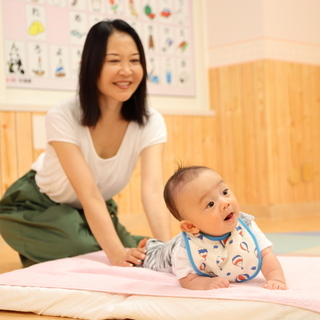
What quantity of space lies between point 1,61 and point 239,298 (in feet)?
7.64

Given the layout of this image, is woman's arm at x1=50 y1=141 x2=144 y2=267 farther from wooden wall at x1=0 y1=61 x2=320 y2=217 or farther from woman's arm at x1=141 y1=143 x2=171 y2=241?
wooden wall at x1=0 y1=61 x2=320 y2=217

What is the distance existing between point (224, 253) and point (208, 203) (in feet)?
0.55

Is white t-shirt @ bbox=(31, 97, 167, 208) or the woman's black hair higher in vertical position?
the woman's black hair

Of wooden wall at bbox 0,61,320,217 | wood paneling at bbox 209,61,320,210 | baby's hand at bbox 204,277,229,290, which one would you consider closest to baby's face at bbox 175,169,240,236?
baby's hand at bbox 204,277,229,290

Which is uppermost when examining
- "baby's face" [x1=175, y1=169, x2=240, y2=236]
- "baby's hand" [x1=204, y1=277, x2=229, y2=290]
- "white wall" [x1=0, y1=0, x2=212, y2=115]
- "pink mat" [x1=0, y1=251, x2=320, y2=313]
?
"white wall" [x1=0, y1=0, x2=212, y2=115]

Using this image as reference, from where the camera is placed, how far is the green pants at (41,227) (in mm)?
2211

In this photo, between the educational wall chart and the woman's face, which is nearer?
the woman's face

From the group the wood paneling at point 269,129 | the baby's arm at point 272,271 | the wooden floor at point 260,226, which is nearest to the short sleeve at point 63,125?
the wooden floor at point 260,226

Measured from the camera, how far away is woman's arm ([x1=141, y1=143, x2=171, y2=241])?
2.10 m

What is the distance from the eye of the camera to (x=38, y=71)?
341 centimetres

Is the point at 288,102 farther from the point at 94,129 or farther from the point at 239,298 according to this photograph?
the point at 239,298

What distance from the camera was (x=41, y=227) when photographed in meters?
2.28

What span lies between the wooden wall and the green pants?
4.90 feet

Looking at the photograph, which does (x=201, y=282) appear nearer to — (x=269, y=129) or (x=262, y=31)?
(x=269, y=129)
